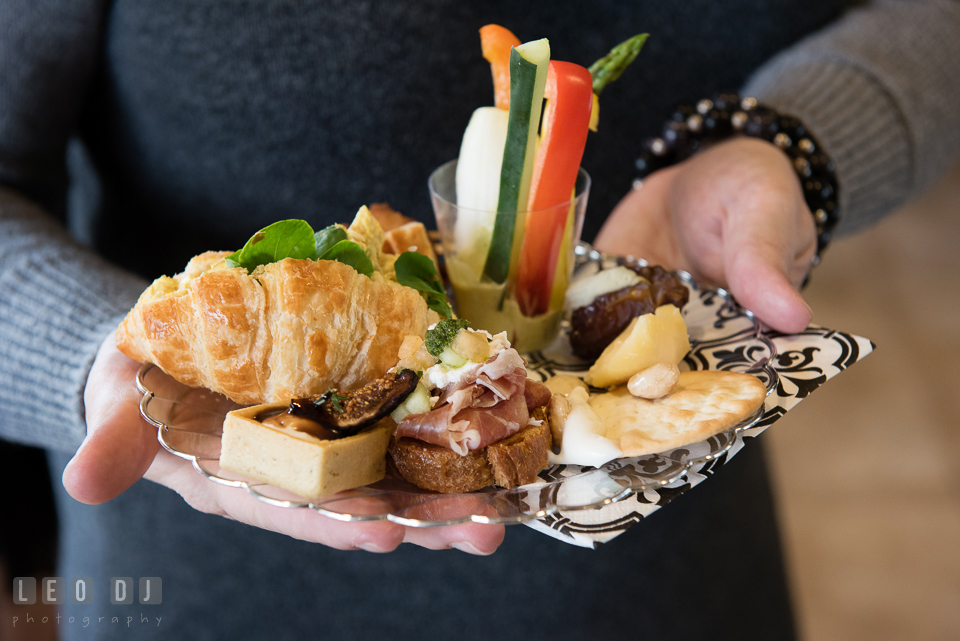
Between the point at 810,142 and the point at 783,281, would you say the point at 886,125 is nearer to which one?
the point at 810,142

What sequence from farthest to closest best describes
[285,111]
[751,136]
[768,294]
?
[751,136], [285,111], [768,294]

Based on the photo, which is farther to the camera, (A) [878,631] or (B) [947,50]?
(A) [878,631]

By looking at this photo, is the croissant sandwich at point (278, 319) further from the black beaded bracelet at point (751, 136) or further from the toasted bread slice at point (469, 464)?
the black beaded bracelet at point (751, 136)

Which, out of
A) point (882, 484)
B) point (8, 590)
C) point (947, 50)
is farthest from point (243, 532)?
point (882, 484)

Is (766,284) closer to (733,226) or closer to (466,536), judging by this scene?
(733,226)

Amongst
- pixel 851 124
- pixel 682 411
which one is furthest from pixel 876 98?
pixel 682 411

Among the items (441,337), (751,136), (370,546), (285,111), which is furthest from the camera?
(751,136)

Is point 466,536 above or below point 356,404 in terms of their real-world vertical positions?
below
